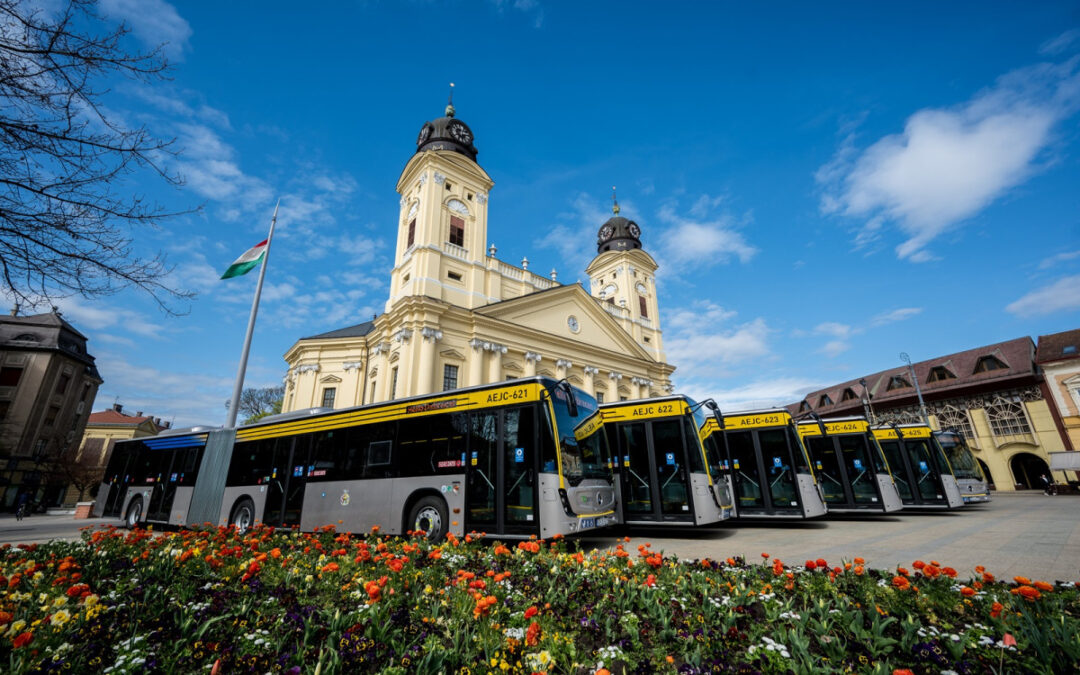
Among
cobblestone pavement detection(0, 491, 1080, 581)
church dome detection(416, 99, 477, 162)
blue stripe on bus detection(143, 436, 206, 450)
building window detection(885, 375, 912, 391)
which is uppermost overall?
church dome detection(416, 99, 477, 162)

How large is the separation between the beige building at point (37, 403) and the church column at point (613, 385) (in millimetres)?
44037

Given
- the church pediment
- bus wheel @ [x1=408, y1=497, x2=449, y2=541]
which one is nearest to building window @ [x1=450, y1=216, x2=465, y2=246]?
the church pediment

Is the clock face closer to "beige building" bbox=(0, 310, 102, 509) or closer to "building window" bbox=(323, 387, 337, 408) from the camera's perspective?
"building window" bbox=(323, 387, 337, 408)

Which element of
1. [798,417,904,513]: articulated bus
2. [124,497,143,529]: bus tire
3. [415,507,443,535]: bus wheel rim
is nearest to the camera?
[415,507,443,535]: bus wheel rim

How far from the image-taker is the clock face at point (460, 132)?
97.8 feet

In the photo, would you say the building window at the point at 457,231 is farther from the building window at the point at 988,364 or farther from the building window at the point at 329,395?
the building window at the point at 988,364

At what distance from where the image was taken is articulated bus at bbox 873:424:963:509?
15.6m

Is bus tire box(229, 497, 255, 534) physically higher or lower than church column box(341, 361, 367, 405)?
lower

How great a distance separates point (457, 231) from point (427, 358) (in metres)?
9.40

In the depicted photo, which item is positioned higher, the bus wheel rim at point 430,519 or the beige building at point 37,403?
the beige building at point 37,403

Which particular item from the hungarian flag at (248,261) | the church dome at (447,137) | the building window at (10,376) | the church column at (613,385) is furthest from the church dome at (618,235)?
the building window at (10,376)

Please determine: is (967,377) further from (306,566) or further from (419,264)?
(306,566)

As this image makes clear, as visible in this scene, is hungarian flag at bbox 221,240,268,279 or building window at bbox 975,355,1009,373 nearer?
hungarian flag at bbox 221,240,268,279

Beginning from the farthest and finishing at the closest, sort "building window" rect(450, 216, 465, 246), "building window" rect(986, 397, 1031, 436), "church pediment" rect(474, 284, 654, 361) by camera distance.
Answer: "building window" rect(986, 397, 1031, 436), "church pediment" rect(474, 284, 654, 361), "building window" rect(450, 216, 465, 246)
